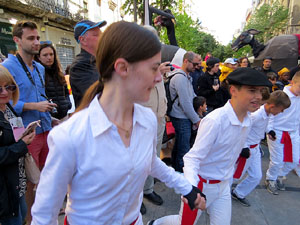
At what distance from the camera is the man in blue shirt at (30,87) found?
2.52 metres

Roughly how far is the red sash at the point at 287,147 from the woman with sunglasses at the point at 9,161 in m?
3.78

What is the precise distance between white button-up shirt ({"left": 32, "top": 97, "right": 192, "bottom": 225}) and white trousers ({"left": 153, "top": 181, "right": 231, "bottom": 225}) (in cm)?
93

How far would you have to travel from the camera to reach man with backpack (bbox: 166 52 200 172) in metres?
3.70

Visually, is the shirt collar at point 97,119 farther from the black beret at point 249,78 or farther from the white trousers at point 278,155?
the white trousers at point 278,155

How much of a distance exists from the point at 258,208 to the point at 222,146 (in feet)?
6.27

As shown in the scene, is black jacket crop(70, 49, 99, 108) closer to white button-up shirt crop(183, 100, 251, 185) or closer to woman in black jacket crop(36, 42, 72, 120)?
woman in black jacket crop(36, 42, 72, 120)

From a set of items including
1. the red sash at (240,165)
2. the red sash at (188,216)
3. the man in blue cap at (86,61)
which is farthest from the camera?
the red sash at (240,165)

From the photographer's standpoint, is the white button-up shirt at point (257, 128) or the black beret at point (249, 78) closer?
the black beret at point (249, 78)

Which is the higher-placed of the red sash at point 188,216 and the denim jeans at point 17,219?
the red sash at point 188,216

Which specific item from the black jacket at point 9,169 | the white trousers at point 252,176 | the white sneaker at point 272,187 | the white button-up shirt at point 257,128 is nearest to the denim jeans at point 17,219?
the black jacket at point 9,169

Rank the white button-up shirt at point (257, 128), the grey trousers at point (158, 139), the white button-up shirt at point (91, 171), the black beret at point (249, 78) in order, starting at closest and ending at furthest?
the white button-up shirt at point (91, 171), the black beret at point (249, 78), the grey trousers at point (158, 139), the white button-up shirt at point (257, 128)

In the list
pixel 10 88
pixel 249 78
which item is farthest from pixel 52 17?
pixel 249 78

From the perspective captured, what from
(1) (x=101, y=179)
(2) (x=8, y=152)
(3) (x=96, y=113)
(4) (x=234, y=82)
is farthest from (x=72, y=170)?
(4) (x=234, y=82)

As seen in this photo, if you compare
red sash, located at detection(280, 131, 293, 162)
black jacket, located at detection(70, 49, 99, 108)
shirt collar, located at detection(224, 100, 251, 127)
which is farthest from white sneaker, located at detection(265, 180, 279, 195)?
black jacket, located at detection(70, 49, 99, 108)
